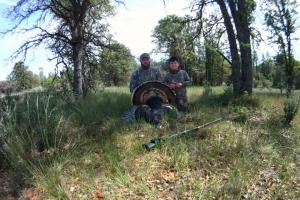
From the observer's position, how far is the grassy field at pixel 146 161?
5328mm

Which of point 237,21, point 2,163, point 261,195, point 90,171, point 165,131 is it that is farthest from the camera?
point 237,21

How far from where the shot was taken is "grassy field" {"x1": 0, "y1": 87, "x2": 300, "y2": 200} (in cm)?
533

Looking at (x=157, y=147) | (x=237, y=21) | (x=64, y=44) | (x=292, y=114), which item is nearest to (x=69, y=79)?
(x=64, y=44)

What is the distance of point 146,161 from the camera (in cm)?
616

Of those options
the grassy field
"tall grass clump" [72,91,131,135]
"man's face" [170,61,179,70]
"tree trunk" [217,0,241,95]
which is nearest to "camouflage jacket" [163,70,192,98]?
"man's face" [170,61,179,70]

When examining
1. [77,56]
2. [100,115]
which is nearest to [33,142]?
[100,115]

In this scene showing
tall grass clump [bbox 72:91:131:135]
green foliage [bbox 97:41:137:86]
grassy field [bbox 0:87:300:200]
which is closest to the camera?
grassy field [bbox 0:87:300:200]

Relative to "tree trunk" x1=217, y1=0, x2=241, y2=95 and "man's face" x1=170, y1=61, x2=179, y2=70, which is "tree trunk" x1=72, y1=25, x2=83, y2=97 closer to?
"tree trunk" x1=217, y1=0, x2=241, y2=95

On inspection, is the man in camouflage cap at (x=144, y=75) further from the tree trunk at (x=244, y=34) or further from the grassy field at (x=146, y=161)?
the tree trunk at (x=244, y=34)

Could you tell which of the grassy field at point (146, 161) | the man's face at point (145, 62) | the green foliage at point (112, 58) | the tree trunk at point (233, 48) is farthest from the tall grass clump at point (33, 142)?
the green foliage at point (112, 58)

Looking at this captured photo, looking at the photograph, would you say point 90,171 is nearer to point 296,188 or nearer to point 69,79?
point 296,188

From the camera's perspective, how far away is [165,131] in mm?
7789

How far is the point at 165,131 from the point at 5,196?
3.24m

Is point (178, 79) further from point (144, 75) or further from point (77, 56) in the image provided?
point (77, 56)
